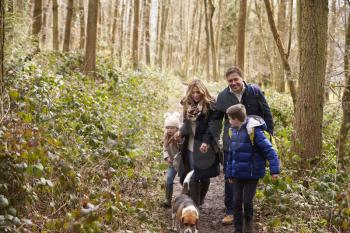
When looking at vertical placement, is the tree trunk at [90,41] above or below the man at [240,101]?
above

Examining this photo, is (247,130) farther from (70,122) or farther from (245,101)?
(70,122)

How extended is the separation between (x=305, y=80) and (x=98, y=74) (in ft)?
27.3

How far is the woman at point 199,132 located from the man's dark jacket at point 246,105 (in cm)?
Answer: 10

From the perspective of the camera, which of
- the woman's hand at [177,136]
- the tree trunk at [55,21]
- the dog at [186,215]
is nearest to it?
the dog at [186,215]

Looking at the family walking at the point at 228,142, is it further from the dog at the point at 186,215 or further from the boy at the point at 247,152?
the dog at the point at 186,215

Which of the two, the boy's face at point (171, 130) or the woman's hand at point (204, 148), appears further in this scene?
the boy's face at point (171, 130)

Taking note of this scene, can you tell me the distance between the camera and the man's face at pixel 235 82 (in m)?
5.64

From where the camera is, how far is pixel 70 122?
6863 mm

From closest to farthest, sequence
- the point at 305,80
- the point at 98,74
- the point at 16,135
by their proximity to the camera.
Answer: the point at 16,135, the point at 305,80, the point at 98,74

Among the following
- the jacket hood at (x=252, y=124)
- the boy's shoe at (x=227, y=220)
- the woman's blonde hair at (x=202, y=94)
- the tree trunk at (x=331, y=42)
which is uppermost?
the tree trunk at (x=331, y=42)

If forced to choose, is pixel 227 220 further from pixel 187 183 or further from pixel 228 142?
pixel 228 142

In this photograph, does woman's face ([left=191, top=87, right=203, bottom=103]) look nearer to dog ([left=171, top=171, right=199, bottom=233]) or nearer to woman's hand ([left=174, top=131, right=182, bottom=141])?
woman's hand ([left=174, top=131, right=182, bottom=141])

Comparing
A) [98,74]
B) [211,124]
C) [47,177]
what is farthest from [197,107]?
[98,74]

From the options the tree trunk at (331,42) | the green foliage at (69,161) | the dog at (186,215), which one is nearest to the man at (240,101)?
the dog at (186,215)
